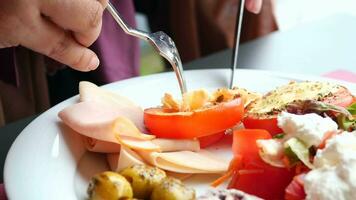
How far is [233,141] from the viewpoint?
823 millimetres

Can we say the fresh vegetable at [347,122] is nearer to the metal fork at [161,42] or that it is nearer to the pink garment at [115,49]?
the metal fork at [161,42]

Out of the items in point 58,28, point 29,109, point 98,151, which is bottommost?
point 29,109

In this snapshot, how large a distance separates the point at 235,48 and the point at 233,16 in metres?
0.83

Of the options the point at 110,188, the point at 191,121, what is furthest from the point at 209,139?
the point at 110,188

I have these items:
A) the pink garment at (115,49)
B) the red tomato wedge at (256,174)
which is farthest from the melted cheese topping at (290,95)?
the pink garment at (115,49)

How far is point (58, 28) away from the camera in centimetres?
77

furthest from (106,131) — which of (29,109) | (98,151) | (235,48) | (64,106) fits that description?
(29,109)

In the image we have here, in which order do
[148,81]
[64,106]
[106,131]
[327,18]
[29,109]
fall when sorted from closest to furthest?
[106,131]
[64,106]
[148,81]
[29,109]
[327,18]

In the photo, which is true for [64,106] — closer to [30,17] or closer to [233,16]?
[30,17]

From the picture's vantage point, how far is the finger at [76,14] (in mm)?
731

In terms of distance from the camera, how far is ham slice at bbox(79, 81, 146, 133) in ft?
2.99

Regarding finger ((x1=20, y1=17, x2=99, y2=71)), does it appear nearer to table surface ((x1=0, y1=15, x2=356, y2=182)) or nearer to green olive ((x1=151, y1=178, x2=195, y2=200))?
green olive ((x1=151, y1=178, x2=195, y2=200))

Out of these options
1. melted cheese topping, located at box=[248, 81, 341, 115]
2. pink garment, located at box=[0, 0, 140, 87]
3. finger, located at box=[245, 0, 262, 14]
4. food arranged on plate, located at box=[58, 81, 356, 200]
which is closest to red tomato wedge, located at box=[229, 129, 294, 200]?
food arranged on plate, located at box=[58, 81, 356, 200]

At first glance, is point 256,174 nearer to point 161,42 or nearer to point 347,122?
point 347,122
